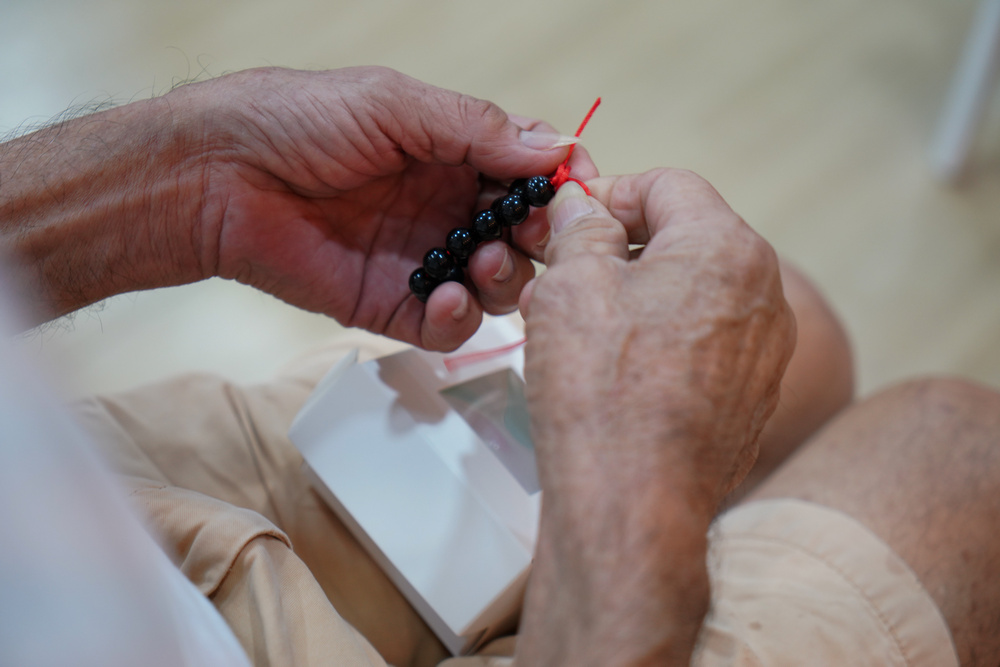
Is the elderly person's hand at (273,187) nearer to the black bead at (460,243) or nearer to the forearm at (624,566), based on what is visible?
the black bead at (460,243)

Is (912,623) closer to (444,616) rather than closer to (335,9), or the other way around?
(444,616)

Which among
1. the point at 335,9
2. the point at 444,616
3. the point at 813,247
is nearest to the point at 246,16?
the point at 335,9

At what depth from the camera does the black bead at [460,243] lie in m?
0.70

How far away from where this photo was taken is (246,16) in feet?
5.06

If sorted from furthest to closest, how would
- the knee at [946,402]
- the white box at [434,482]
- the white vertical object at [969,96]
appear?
the white vertical object at [969,96] → the knee at [946,402] → the white box at [434,482]

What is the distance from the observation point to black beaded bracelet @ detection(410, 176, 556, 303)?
0.67 meters

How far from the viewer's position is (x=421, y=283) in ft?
2.39

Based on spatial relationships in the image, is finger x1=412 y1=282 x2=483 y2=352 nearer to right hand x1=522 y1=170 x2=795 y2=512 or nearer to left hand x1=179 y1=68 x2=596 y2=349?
left hand x1=179 y1=68 x2=596 y2=349

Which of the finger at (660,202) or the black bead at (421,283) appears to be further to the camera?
the black bead at (421,283)

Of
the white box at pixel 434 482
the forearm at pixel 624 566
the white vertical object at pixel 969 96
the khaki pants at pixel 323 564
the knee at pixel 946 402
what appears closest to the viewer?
the forearm at pixel 624 566

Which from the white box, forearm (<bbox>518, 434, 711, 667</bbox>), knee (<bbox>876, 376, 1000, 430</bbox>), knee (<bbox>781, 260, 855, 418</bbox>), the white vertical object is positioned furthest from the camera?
the white vertical object

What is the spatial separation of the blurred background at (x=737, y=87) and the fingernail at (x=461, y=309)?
0.64m

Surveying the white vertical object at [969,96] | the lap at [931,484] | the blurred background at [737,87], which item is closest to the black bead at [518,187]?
the lap at [931,484]

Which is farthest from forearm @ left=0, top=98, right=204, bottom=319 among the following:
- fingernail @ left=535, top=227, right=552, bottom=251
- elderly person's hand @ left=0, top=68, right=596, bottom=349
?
fingernail @ left=535, top=227, right=552, bottom=251
